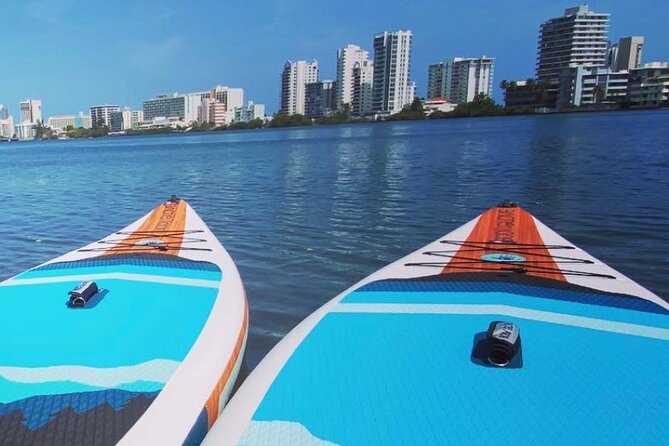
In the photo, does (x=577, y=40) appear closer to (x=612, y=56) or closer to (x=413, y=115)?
(x=612, y=56)

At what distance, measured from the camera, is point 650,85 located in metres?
110

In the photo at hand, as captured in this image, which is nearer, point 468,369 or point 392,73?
point 468,369

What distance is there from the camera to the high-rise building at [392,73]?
171 m

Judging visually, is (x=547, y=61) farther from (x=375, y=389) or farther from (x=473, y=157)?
(x=375, y=389)

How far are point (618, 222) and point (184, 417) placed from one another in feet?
33.8

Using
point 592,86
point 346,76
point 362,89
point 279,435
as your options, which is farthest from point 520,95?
point 279,435

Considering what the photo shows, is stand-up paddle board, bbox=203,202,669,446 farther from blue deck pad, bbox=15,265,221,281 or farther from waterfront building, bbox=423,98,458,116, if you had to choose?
waterfront building, bbox=423,98,458,116

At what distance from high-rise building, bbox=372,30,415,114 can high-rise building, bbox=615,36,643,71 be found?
217 ft

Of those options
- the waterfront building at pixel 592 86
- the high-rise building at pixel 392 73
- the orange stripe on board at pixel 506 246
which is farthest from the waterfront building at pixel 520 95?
Answer: the orange stripe on board at pixel 506 246

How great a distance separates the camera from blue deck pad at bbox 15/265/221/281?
4.71 metres

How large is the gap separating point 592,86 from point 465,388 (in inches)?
5412

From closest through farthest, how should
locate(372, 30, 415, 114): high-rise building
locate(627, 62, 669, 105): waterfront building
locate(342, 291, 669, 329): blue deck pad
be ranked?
locate(342, 291, 669, 329): blue deck pad
locate(627, 62, 669, 105): waterfront building
locate(372, 30, 415, 114): high-rise building

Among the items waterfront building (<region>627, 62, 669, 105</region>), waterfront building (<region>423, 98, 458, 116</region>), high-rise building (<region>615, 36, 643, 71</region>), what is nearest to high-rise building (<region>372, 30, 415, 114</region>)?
waterfront building (<region>423, 98, 458, 116</region>)

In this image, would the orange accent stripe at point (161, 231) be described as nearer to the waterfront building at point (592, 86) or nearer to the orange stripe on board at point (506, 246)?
the orange stripe on board at point (506, 246)
